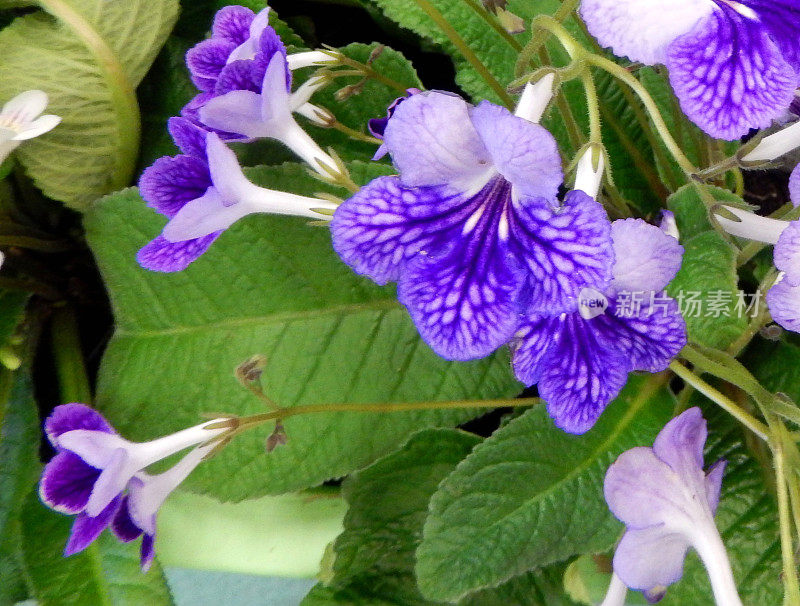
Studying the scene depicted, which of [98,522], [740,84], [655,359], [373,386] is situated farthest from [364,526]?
[740,84]

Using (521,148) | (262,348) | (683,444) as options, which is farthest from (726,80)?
(262,348)

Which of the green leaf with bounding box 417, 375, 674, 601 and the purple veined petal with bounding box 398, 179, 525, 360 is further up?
the purple veined petal with bounding box 398, 179, 525, 360

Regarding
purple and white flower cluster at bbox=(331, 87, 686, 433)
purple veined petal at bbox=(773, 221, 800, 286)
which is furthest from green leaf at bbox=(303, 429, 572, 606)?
purple veined petal at bbox=(773, 221, 800, 286)

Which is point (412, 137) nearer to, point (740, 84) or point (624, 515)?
point (740, 84)

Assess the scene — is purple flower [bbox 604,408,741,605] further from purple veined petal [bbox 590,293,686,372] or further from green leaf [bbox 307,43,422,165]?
green leaf [bbox 307,43,422,165]

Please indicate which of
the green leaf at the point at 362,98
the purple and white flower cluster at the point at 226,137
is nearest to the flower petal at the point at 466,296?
the purple and white flower cluster at the point at 226,137

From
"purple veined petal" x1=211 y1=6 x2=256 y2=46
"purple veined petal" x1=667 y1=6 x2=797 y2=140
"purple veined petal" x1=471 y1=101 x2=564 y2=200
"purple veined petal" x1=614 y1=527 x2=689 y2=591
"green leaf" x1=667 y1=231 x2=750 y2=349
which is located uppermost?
"purple veined petal" x1=667 y1=6 x2=797 y2=140

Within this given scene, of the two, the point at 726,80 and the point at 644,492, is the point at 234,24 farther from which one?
the point at 644,492
